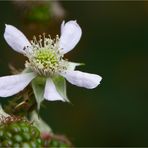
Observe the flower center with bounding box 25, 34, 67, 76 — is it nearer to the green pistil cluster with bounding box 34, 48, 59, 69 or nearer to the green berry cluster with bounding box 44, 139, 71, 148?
the green pistil cluster with bounding box 34, 48, 59, 69

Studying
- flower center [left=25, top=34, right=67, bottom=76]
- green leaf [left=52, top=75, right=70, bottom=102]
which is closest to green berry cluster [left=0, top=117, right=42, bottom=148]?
green leaf [left=52, top=75, right=70, bottom=102]

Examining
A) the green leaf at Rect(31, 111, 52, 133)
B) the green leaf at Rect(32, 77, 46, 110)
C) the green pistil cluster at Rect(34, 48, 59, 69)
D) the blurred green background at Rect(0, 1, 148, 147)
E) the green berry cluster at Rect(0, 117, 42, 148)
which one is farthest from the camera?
the blurred green background at Rect(0, 1, 148, 147)

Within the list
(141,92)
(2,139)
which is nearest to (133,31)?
(141,92)

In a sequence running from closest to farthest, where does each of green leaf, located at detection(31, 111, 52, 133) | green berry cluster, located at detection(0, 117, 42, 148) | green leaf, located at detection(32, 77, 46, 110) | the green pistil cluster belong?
green berry cluster, located at detection(0, 117, 42, 148) < green leaf, located at detection(32, 77, 46, 110) < green leaf, located at detection(31, 111, 52, 133) < the green pistil cluster

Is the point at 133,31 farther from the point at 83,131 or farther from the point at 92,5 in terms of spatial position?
the point at 83,131

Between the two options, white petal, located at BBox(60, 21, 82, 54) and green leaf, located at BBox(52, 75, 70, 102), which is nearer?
green leaf, located at BBox(52, 75, 70, 102)

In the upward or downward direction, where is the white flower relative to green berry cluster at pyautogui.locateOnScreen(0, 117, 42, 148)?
upward

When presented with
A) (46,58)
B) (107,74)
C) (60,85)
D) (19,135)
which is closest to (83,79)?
(60,85)
